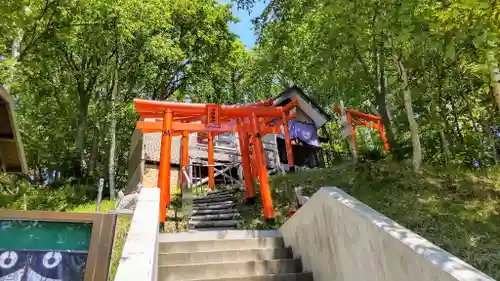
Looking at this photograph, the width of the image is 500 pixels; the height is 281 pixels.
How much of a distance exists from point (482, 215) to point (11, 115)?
682 cm

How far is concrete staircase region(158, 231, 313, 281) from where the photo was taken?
15.9ft

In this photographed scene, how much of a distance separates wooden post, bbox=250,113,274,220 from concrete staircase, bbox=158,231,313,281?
8.08 feet

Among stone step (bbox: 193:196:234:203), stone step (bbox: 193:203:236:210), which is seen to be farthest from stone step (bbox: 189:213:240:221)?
stone step (bbox: 193:196:234:203)

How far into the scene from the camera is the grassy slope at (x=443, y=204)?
13.8 ft

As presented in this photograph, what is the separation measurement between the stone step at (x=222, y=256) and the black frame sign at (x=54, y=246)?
218cm

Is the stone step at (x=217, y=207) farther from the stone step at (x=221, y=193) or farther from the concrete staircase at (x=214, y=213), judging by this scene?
the stone step at (x=221, y=193)

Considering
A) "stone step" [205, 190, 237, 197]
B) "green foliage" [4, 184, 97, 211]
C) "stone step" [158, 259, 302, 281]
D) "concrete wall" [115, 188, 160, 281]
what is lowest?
"stone step" [158, 259, 302, 281]

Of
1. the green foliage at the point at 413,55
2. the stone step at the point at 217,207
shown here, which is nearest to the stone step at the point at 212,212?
the stone step at the point at 217,207

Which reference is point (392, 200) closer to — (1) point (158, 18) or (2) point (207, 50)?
(1) point (158, 18)

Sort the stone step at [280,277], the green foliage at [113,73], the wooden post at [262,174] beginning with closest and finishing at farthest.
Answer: the stone step at [280,277] < the wooden post at [262,174] < the green foliage at [113,73]

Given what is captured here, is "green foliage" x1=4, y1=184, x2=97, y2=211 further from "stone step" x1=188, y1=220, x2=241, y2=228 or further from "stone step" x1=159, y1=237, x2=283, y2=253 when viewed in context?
"stone step" x1=159, y1=237, x2=283, y2=253

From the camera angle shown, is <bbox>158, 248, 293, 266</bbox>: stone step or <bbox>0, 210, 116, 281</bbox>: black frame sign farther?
<bbox>158, 248, 293, 266</bbox>: stone step

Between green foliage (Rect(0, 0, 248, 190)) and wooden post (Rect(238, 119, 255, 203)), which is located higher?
green foliage (Rect(0, 0, 248, 190))

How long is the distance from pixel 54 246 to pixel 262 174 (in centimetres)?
677
